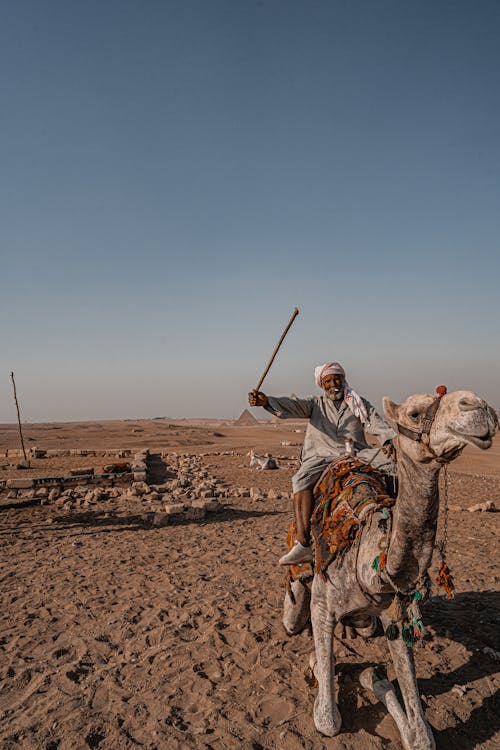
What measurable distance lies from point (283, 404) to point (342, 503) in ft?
3.86

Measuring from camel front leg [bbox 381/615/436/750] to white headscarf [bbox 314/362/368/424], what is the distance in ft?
5.88

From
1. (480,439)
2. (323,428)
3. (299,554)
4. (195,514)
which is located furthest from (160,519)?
(480,439)

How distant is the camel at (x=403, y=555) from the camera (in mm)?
2355

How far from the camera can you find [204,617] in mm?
5512

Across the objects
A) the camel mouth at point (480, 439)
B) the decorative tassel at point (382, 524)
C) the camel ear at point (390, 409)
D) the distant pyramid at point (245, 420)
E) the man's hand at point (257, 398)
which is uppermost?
the man's hand at point (257, 398)

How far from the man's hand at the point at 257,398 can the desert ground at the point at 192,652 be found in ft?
8.62

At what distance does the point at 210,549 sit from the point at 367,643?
3.98 m

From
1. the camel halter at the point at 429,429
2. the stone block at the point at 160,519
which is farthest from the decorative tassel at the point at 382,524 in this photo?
the stone block at the point at 160,519

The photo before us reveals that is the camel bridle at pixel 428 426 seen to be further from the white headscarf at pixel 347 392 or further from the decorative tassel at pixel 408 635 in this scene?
the white headscarf at pixel 347 392

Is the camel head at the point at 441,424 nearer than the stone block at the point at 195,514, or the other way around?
the camel head at the point at 441,424

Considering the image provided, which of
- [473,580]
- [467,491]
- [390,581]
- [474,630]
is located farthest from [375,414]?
[467,491]

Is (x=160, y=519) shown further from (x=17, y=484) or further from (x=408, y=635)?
(x=408, y=635)

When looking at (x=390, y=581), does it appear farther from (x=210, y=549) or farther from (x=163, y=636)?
(x=210, y=549)

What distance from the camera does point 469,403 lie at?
2.28m
